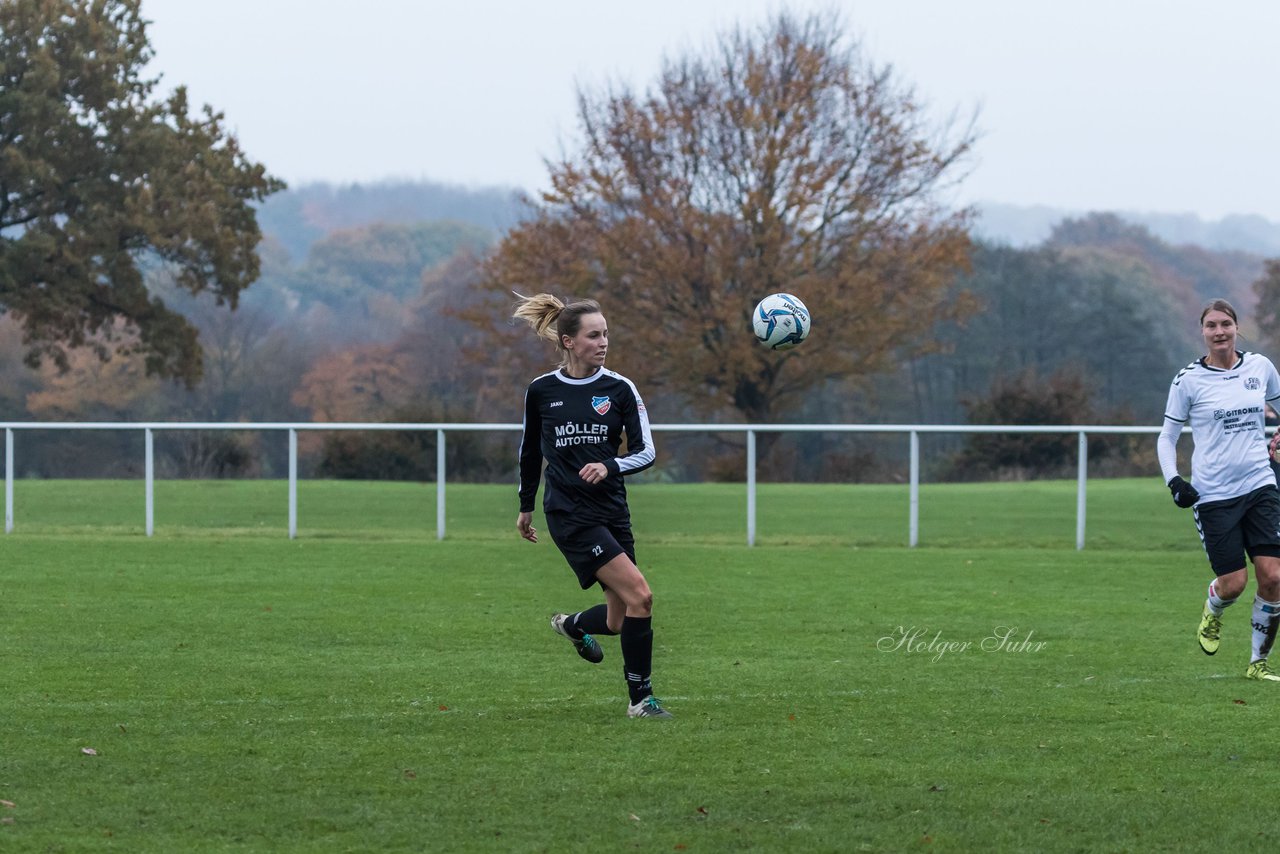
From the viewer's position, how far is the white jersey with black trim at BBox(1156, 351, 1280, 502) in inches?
329

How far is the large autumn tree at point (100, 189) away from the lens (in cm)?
3866

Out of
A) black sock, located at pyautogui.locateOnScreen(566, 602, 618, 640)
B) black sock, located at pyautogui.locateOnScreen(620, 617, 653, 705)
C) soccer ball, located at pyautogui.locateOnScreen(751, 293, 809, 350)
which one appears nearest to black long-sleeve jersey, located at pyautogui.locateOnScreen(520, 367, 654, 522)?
black sock, located at pyautogui.locateOnScreen(620, 617, 653, 705)

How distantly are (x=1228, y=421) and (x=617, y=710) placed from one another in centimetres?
366

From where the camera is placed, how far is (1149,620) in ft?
38.1

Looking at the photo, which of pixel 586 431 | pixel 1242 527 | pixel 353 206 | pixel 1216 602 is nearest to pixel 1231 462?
pixel 1242 527

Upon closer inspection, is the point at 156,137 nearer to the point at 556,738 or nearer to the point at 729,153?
the point at 729,153

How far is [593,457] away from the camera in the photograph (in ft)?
24.5

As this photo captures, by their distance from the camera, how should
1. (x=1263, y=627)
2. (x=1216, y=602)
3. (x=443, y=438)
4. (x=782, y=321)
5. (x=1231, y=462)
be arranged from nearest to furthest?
(x=1231, y=462) < (x=1263, y=627) < (x=1216, y=602) < (x=782, y=321) < (x=443, y=438)

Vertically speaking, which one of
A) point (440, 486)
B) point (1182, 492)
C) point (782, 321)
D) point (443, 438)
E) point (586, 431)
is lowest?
point (440, 486)

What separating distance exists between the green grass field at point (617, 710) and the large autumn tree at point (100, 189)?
2428 cm

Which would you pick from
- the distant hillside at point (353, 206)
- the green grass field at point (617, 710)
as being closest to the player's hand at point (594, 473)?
the green grass field at point (617, 710)

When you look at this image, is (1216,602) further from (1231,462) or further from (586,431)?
(586,431)

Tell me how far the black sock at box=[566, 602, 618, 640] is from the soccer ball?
238 cm

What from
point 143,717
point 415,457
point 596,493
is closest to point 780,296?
point 596,493
